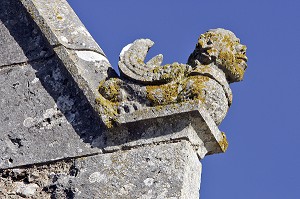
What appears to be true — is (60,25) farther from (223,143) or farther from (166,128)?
(223,143)

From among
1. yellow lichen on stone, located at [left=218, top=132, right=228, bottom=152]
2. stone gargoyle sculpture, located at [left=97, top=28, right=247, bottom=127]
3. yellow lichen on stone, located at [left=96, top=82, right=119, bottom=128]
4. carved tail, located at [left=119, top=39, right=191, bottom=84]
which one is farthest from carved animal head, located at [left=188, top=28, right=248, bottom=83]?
yellow lichen on stone, located at [left=96, top=82, right=119, bottom=128]

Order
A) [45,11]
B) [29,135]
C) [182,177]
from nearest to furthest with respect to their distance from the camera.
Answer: [182,177], [29,135], [45,11]

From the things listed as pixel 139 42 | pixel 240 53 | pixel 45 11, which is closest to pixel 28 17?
pixel 45 11

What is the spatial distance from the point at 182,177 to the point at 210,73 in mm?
849

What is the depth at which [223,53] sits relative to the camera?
35.0 feet

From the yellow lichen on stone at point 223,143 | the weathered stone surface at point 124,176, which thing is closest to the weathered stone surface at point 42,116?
the weathered stone surface at point 124,176

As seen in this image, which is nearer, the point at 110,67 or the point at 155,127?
the point at 155,127

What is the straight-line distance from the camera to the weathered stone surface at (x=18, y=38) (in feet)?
36.7

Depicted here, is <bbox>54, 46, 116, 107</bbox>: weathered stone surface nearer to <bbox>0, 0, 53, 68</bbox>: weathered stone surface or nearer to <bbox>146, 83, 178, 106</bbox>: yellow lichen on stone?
<bbox>0, 0, 53, 68</bbox>: weathered stone surface

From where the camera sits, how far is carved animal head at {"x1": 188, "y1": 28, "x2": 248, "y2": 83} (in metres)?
10.7

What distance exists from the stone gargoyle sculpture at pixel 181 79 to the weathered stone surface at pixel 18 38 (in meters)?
0.68

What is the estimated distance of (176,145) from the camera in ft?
33.6

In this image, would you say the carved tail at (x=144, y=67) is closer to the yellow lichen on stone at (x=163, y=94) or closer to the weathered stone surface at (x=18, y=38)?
the yellow lichen on stone at (x=163, y=94)

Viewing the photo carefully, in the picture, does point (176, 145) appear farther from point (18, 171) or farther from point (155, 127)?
point (18, 171)
